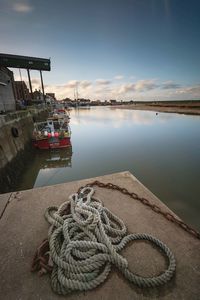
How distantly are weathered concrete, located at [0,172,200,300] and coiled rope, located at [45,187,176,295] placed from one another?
83mm

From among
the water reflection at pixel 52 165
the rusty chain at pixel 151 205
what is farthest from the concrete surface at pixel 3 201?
the water reflection at pixel 52 165

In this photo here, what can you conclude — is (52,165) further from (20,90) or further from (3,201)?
(20,90)

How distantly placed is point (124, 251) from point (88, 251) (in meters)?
0.51

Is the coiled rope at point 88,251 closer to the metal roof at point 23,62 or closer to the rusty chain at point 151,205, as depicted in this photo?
the rusty chain at point 151,205

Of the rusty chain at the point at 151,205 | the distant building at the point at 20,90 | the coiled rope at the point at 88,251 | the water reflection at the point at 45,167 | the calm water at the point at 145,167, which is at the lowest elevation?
the water reflection at the point at 45,167

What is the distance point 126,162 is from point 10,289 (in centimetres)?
847

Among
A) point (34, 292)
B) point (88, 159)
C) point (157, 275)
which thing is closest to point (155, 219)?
point (157, 275)

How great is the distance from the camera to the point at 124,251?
201 cm

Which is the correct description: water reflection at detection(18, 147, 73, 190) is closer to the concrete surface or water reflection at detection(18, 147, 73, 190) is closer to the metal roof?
the concrete surface

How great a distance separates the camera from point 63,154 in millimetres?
12500

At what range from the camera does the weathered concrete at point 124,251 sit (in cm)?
158

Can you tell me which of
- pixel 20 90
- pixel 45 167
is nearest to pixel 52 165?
pixel 45 167

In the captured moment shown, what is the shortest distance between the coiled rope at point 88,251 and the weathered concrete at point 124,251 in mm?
83

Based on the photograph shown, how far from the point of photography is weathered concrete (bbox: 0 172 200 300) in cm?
158
